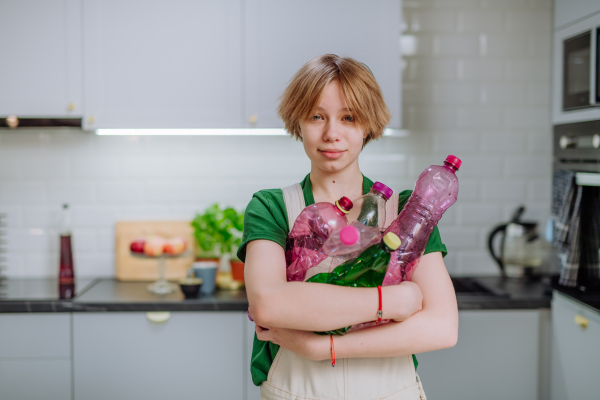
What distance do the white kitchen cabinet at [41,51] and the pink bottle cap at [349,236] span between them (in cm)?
161

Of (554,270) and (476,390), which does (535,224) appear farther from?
(476,390)

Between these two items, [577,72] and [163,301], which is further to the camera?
[163,301]

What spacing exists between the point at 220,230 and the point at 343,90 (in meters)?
1.30

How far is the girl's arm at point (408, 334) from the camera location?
3.13 feet

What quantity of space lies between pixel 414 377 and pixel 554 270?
1.65 m

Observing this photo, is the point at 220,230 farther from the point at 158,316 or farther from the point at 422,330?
the point at 422,330

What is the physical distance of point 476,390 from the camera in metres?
2.00

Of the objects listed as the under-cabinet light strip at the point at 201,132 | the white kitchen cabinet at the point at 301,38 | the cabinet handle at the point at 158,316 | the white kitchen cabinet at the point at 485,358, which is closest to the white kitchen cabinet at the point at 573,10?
the white kitchen cabinet at the point at 301,38

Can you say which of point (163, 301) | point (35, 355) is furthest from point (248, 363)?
point (35, 355)

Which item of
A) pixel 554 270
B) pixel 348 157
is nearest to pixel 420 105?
pixel 554 270

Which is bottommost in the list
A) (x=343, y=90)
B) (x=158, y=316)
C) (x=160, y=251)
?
(x=158, y=316)

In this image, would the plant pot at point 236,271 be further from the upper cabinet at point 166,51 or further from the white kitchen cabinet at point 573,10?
the white kitchen cabinet at point 573,10

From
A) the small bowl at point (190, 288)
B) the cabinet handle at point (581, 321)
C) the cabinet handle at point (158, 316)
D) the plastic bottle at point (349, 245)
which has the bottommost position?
the cabinet handle at point (158, 316)

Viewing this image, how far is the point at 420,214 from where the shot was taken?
0.96 m
